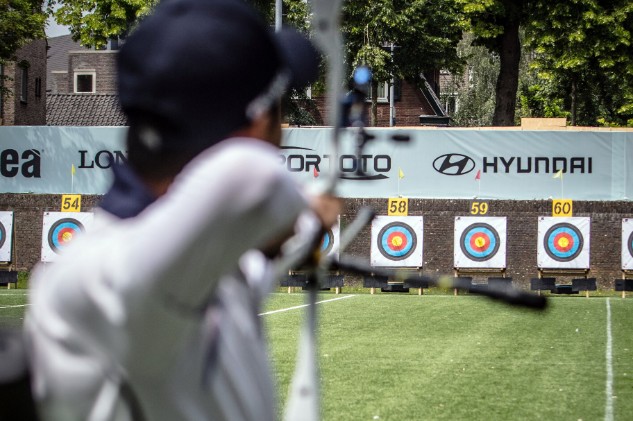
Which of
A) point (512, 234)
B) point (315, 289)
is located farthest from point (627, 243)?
point (315, 289)

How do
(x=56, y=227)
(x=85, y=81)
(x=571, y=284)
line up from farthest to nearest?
(x=85, y=81) < (x=56, y=227) < (x=571, y=284)

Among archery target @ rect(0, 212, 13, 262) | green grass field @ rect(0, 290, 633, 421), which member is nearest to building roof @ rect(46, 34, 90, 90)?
archery target @ rect(0, 212, 13, 262)

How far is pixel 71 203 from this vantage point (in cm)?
2214

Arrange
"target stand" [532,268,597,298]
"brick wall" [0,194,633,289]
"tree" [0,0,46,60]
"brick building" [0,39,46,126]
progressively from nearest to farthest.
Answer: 1. "target stand" [532,268,597,298]
2. "brick wall" [0,194,633,289]
3. "tree" [0,0,46,60]
4. "brick building" [0,39,46,126]

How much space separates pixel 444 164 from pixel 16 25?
10.2 meters

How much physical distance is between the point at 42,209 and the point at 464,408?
17347 mm

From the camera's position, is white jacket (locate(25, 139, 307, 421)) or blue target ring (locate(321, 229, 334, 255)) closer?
white jacket (locate(25, 139, 307, 421))

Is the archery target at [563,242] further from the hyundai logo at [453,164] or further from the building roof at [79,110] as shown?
the building roof at [79,110]

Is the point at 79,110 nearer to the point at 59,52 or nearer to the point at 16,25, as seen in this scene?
the point at 16,25

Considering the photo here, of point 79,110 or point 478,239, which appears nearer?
point 478,239

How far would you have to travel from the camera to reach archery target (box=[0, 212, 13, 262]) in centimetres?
2195

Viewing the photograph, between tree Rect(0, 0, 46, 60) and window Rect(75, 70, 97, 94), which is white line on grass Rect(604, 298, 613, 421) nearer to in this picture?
tree Rect(0, 0, 46, 60)

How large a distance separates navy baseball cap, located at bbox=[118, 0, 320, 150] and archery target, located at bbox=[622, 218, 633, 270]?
20.7 m

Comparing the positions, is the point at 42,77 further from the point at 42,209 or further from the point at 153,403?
the point at 153,403
